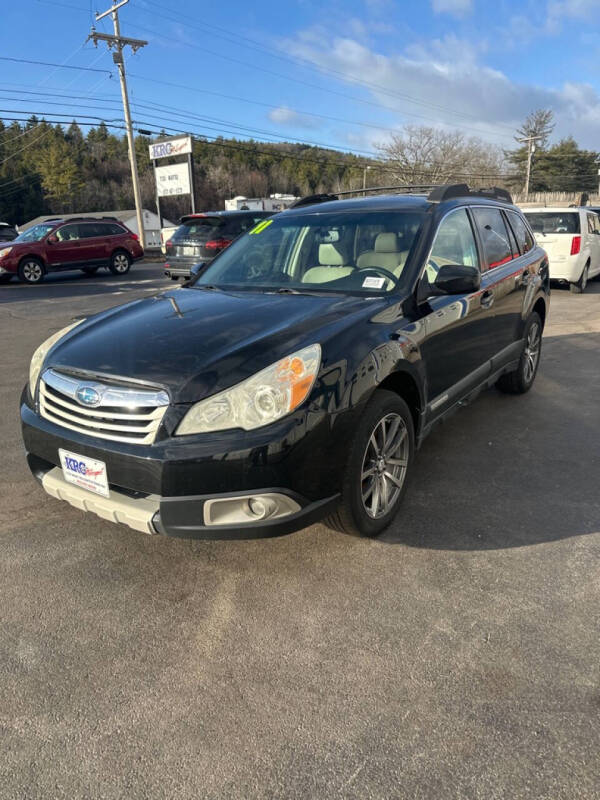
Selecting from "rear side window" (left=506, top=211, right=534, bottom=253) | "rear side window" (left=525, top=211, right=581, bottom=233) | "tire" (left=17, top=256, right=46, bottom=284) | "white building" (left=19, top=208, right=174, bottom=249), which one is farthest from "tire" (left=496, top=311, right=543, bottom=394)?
"white building" (left=19, top=208, right=174, bottom=249)

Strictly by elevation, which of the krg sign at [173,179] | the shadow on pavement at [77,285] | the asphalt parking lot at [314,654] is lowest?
the asphalt parking lot at [314,654]

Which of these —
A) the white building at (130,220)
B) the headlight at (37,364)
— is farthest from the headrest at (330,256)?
the white building at (130,220)

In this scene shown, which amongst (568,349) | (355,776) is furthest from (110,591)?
(568,349)

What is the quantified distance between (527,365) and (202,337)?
377 centimetres

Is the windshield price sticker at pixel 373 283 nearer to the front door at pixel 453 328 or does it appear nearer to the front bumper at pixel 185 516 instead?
the front door at pixel 453 328

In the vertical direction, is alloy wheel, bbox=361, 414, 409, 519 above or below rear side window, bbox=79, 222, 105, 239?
below

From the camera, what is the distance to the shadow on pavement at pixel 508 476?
312 cm

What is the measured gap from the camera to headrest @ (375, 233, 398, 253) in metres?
3.52

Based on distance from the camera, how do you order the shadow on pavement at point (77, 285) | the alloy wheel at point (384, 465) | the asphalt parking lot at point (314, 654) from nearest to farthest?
the asphalt parking lot at point (314, 654) < the alloy wheel at point (384, 465) < the shadow on pavement at point (77, 285)

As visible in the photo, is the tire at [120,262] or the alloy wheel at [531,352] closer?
the alloy wheel at [531,352]

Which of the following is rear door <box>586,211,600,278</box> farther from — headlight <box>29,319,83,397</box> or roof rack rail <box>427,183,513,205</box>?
headlight <box>29,319,83,397</box>

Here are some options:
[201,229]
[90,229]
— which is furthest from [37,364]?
[90,229]

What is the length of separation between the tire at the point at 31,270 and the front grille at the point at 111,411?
49.3ft

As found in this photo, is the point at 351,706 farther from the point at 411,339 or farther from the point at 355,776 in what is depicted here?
the point at 411,339
